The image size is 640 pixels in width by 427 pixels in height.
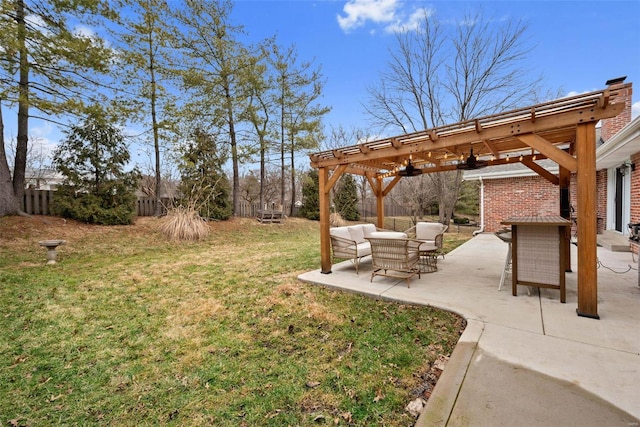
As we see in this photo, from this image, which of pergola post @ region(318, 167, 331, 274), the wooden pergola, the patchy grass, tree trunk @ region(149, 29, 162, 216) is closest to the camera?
the patchy grass

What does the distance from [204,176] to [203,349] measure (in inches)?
369

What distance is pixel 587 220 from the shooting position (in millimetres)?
3105

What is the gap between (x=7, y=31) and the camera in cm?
685

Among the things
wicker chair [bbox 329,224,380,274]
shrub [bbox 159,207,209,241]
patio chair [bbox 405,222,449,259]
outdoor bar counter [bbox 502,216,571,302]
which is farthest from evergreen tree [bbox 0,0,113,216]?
outdoor bar counter [bbox 502,216,571,302]

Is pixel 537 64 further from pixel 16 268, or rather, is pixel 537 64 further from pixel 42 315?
pixel 16 268

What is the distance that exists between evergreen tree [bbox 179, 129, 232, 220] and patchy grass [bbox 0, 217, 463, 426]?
5568 millimetres

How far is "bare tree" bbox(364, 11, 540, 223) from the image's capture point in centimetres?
1098

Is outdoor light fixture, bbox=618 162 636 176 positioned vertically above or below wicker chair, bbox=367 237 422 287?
above

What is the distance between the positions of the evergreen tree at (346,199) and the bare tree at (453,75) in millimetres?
4771

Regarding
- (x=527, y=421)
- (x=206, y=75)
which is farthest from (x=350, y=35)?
(x=527, y=421)

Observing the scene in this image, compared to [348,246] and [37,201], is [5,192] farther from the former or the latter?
[348,246]

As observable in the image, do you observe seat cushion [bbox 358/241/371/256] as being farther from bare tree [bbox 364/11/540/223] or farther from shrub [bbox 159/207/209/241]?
bare tree [bbox 364/11/540/223]

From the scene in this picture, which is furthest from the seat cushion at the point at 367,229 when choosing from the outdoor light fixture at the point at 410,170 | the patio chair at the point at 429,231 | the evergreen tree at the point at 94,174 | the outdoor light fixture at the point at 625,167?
the evergreen tree at the point at 94,174

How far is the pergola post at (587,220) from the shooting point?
10.1 feet
